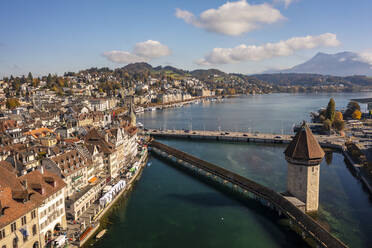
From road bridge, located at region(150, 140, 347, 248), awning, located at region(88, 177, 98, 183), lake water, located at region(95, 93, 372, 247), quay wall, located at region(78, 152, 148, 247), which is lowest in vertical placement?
lake water, located at region(95, 93, 372, 247)

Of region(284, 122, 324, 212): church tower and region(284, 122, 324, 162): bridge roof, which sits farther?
region(284, 122, 324, 212): church tower

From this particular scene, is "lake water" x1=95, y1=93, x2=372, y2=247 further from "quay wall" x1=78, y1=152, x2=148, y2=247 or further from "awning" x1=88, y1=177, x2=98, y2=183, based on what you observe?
"awning" x1=88, y1=177, x2=98, y2=183

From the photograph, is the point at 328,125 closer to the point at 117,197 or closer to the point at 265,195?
the point at 265,195

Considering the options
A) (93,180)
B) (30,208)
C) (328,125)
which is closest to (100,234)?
(30,208)

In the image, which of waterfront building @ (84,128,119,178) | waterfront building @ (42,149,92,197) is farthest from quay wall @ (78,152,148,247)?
waterfront building @ (42,149,92,197)

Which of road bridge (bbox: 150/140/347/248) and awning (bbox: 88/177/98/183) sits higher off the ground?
awning (bbox: 88/177/98/183)

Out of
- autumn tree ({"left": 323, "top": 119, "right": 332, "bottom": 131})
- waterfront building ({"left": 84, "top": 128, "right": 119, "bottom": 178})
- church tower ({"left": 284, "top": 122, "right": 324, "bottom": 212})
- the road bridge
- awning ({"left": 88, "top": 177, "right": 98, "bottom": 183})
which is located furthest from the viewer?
autumn tree ({"left": 323, "top": 119, "right": 332, "bottom": 131})

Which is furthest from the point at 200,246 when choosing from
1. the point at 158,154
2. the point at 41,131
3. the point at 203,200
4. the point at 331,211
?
the point at 41,131

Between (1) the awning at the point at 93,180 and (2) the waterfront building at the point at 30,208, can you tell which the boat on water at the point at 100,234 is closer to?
(2) the waterfront building at the point at 30,208
